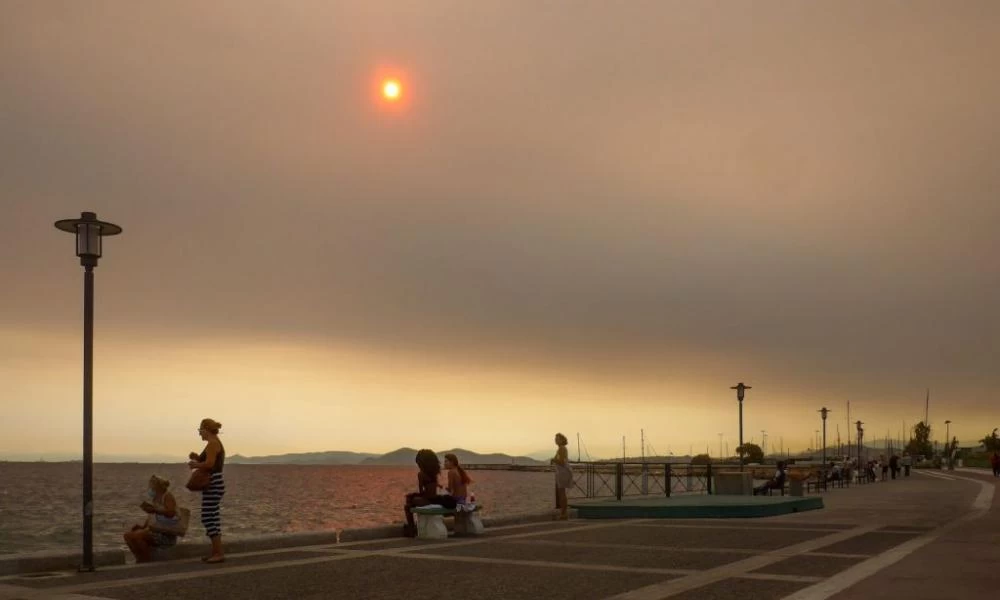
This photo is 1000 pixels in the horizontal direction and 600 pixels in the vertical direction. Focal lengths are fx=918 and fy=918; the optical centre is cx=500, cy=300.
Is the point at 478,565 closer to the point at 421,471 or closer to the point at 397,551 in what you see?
the point at 397,551

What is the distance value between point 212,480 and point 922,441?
148 metres

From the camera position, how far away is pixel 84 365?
12.4m

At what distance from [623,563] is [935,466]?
91.3m

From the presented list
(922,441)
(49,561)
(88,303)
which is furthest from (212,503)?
(922,441)

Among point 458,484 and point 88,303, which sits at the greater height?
point 88,303

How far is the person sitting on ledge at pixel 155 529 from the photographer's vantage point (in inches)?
492

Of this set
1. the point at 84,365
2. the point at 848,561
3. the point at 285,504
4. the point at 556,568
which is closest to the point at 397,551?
the point at 556,568

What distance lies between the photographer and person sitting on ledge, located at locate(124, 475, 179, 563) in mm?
12508

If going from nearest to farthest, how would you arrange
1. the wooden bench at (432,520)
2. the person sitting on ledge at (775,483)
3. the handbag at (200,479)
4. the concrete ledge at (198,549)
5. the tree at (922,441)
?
1. the concrete ledge at (198,549)
2. the handbag at (200,479)
3. the wooden bench at (432,520)
4. the person sitting on ledge at (775,483)
5. the tree at (922,441)

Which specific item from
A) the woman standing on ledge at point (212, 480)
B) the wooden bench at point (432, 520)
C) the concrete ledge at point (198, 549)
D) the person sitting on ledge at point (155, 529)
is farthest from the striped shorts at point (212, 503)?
the wooden bench at point (432, 520)

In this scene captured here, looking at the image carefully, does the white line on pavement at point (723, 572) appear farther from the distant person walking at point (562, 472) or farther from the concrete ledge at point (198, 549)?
the concrete ledge at point (198, 549)

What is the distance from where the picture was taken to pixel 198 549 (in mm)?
13492

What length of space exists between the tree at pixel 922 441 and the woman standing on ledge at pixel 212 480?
5576 inches

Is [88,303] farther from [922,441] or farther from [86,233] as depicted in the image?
[922,441]
